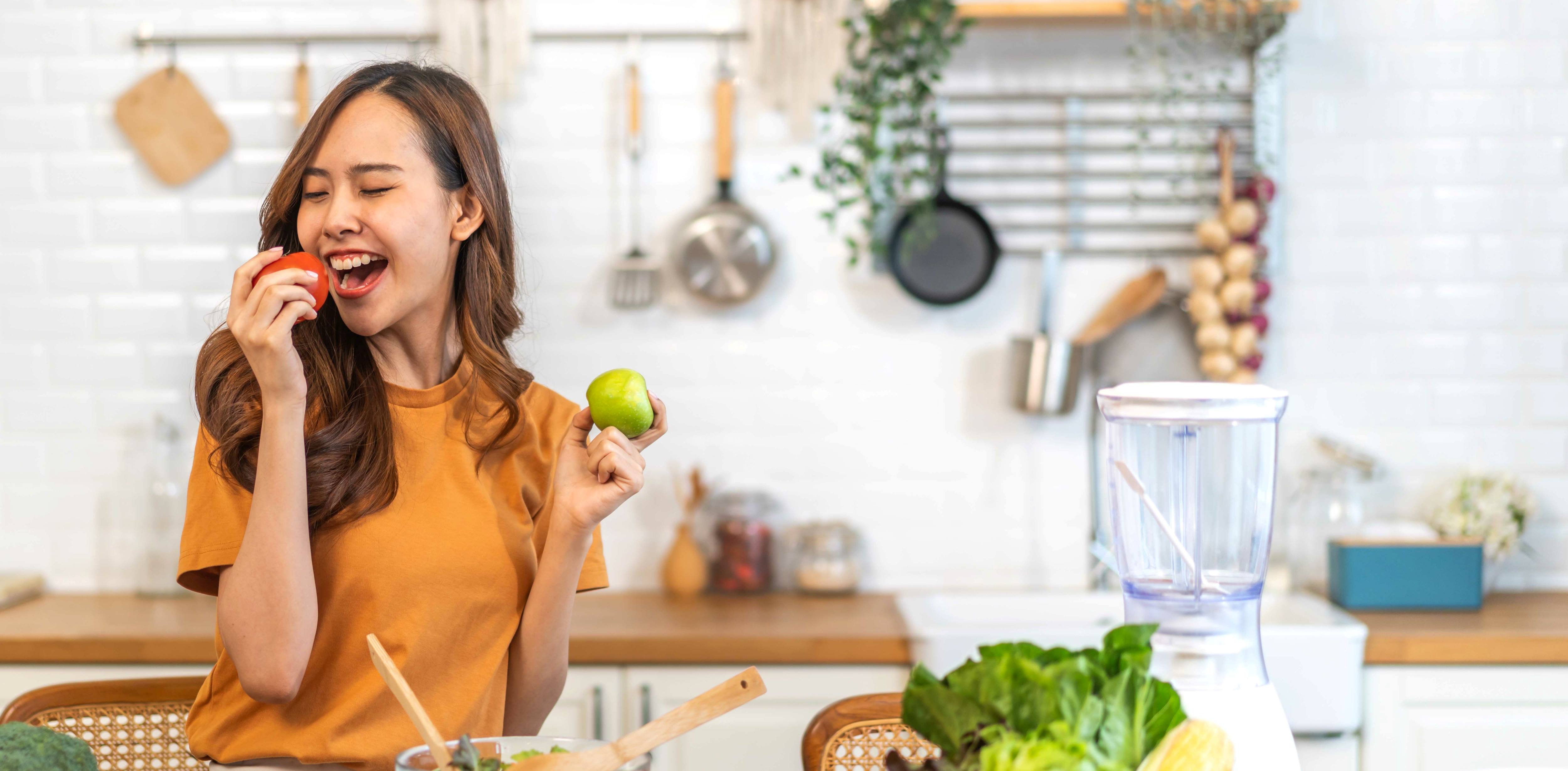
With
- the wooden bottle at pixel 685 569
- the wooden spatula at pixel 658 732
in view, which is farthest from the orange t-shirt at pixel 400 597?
the wooden bottle at pixel 685 569

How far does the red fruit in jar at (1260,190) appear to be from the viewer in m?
2.43

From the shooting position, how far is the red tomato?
1069 mm

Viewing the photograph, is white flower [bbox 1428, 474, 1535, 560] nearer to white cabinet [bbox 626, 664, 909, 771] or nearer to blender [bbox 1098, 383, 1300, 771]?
white cabinet [bbox 626, 664, 909, 771]

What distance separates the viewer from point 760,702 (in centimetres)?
207

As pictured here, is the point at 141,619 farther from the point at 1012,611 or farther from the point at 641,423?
the point at 1012,611

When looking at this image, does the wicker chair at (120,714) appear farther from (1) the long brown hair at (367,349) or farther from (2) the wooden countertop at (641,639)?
(2) the wooden countertop at (641,639)

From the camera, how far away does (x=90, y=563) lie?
2545 mm

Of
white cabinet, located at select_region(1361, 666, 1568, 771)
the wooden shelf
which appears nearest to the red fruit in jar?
the wooden shelf

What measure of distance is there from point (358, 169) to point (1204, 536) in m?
0.95

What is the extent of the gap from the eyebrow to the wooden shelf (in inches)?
56.2

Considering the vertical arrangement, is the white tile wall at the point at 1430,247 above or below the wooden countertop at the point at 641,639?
above

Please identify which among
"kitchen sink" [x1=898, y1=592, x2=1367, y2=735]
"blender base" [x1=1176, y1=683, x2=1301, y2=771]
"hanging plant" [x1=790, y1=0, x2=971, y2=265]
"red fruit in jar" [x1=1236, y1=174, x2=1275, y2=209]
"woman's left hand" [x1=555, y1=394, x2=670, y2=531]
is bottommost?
"kitchen sink" [x1=898, y1=592, x2=1367, y2=735]

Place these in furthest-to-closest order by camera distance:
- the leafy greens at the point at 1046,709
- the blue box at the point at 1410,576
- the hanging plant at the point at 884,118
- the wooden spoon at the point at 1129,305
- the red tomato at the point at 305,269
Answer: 1. the wooden spoon at the point at 1129,305
2. the hanging plant at the point at 884,118
3. the blue box at the point at 1410,576
4. the red tomato at the point at 305,269
5. the leafy greens at the point at 1046,709

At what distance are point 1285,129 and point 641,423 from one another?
188cm
